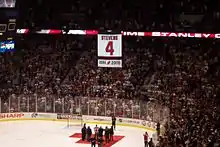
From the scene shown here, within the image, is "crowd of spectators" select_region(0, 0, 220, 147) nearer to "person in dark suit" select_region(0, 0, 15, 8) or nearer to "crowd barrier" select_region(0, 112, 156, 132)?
"crowd barrier" select_region(0, 112, 156, 132)

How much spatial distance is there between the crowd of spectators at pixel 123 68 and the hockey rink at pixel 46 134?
0.86m

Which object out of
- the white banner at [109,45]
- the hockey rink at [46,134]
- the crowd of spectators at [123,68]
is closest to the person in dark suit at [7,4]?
the crowd of spectators at [123,68]

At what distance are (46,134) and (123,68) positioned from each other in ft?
26.6

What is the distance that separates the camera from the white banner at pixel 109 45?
20411mm

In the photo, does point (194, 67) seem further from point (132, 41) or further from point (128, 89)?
point (132, 41)

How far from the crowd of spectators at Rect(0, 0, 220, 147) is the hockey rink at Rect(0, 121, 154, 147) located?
0.86 meters

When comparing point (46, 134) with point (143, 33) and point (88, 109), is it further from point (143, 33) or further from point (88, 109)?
point (143, 33)

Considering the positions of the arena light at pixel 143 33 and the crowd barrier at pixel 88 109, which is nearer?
the crowd barrier at pixel 88 109

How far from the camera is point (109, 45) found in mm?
20609

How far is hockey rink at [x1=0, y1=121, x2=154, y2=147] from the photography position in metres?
23.7

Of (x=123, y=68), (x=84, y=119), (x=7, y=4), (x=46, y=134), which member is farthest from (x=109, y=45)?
(x=7, y=4)

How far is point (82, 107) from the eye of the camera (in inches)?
1116

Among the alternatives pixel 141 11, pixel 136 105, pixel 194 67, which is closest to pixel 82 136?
pixel 136 105

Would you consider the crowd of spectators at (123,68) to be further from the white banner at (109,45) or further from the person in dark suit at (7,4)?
the person in dark suit at (7,4)
